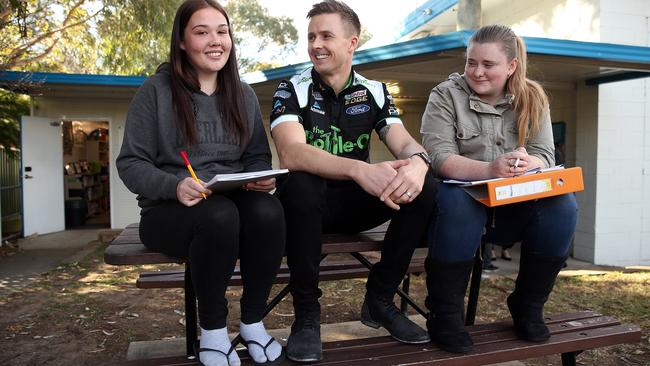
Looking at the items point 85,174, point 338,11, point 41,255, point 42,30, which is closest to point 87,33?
point 42,30

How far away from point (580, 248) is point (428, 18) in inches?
223

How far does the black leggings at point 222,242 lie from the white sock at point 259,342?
0.11 feet

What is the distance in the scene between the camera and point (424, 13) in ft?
36.6

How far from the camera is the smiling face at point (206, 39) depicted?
2256 millimetres

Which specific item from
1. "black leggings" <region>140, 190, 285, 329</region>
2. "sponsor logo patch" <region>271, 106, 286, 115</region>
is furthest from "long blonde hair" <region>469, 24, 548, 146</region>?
"black leggings" <region>140, 190, 285, 329</region>

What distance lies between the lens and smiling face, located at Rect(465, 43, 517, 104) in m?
2.44

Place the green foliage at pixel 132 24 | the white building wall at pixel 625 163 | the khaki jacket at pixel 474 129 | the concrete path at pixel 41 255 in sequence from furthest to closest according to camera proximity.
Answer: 1. the green foliage at pixel 132 24
2. the white building wall at pixel 625 163
3. the concrete path at pixel 41 255
4. the khaki jacket at pixel 474 129

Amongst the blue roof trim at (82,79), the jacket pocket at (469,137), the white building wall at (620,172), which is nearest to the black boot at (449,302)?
the jacket pocket at (469,137)

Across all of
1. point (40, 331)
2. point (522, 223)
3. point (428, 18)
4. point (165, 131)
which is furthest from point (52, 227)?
point (522, 223)

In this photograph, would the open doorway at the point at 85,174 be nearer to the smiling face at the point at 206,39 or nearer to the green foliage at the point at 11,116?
the green foliage at the point at 11,116

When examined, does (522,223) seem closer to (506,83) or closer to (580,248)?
(506,83)

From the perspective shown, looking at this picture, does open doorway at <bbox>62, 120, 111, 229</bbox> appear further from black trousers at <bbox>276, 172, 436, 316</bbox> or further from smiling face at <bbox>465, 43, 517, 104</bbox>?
smiling face at <bbox>465, 43, 517, 104</bbox>

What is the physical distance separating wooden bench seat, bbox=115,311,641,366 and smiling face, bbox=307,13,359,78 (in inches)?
49.8

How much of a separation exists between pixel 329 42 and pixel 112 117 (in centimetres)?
931
